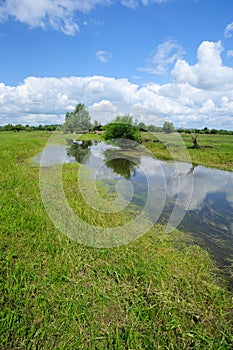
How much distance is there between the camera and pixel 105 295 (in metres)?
3.45

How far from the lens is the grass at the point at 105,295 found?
9.22ft

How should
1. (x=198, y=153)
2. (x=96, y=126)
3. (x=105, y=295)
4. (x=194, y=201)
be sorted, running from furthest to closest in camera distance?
(x=198, y=153) < (x=96, y=126) < (x=194, y=201) < (x=105, y=295)

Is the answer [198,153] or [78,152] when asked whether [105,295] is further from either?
[78,152]

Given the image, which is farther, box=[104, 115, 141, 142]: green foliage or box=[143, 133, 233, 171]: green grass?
box=[104, 115, 141, 142]: green foliage

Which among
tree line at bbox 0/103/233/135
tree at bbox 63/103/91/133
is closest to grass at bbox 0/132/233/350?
tree line at bbox 0/103/233/135

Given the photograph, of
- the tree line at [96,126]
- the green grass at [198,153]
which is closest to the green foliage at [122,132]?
the tree line at [96,126]

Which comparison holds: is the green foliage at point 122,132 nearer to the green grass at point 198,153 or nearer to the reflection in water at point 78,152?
the green grass at point 198,153

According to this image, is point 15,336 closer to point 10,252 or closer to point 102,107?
point 10,252

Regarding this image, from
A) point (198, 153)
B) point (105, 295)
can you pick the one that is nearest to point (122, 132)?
point (198, 153)

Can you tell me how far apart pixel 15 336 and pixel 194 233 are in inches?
202

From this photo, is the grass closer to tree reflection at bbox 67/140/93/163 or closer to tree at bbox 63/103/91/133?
tree at bbox 63/103/91/133

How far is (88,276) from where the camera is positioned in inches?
153

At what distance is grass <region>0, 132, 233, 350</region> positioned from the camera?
2811 mm

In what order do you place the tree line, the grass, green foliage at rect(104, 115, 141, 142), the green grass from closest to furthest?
the grass → the tree line → the green grass → green foliage at rect(104, 115, 141, 142)
